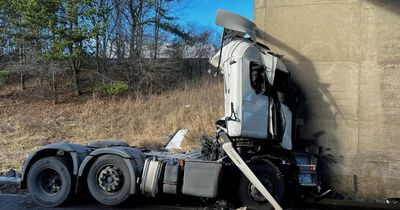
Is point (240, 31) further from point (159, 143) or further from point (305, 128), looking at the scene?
point (159, 143)

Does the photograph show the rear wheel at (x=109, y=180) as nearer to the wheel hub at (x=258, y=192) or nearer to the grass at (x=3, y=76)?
the wheel hub at (x=258, y=192)

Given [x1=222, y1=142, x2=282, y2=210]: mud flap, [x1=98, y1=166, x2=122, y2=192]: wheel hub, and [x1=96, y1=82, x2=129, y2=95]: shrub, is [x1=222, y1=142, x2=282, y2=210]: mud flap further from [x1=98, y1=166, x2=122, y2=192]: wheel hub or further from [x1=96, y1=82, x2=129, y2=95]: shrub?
[x1=96, y1=82, x2=129, y2=95]: shrub

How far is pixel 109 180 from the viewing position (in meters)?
7.85

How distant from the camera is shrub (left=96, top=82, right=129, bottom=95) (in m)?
24.3

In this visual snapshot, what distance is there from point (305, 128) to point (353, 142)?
934mm

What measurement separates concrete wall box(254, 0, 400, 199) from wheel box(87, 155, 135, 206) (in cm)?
367

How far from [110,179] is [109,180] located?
0.09ft

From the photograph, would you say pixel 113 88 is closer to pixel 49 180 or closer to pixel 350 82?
pixel 49 180

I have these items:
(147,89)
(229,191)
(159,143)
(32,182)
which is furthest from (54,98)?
(229,191)

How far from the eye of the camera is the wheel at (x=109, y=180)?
774cm

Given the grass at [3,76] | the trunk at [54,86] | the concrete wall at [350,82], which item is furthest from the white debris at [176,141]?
the grass at [3,76]

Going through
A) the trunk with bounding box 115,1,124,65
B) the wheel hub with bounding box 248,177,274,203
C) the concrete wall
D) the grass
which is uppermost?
the trunk with bounding box 115,1,124,65

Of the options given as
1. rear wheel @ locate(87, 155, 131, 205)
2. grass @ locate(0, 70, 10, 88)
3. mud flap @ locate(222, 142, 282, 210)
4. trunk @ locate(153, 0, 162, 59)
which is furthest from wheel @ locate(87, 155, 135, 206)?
trunk @ locate(153, 0, 162, 59)

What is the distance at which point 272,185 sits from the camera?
24.7ft
